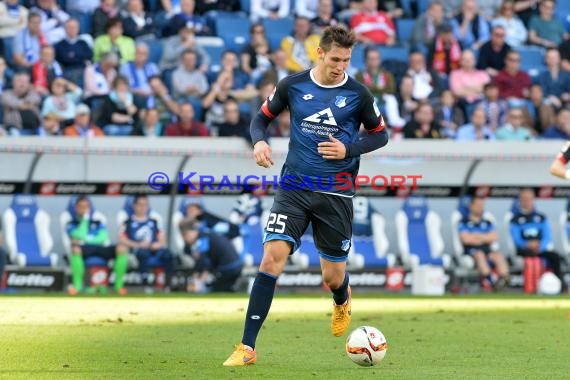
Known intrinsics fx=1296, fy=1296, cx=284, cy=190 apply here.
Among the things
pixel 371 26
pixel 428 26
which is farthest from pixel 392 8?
pixel 371 26

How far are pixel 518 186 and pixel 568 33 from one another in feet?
16.5

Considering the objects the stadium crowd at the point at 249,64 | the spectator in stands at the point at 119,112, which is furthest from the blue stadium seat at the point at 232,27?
the spectator in stands at the point at 119,112

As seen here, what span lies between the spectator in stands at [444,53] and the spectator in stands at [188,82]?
4542 mm

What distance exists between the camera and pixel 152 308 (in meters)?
15.8

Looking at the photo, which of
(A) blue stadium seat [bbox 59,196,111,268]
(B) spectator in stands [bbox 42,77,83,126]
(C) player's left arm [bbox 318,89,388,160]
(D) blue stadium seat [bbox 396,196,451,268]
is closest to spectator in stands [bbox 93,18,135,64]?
(B) spectator in stands [bbox 42,77,83,126]

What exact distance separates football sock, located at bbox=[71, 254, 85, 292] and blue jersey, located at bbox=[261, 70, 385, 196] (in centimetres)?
1055

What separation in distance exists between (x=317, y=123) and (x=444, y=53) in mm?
14637

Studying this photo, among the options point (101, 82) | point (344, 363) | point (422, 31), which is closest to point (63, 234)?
point (101, 82)

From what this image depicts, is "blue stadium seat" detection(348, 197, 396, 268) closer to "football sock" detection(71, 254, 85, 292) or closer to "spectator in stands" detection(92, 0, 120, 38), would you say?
"football sock" detection(71, 254, 85, 292)

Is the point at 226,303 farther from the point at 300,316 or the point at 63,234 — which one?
the point at 63,234

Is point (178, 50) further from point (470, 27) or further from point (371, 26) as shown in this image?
point (470, 27)

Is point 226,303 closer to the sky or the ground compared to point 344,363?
closer to the ground

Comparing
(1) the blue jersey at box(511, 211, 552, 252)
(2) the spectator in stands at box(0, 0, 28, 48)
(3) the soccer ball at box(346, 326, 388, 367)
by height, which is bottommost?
(1) the blue jersey at box(511, 211, 552, 252)

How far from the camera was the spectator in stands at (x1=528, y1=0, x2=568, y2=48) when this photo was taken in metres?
25.4
